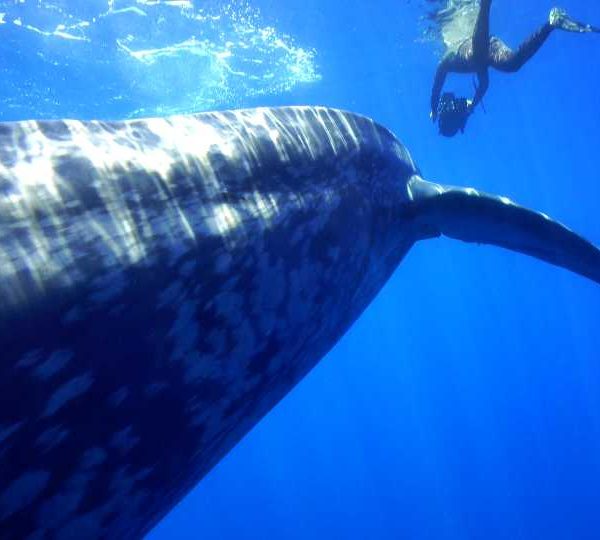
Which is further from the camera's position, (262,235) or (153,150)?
(262,235)

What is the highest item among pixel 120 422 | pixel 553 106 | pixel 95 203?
pixel 553 106

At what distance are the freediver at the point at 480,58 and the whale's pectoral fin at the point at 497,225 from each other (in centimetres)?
1049

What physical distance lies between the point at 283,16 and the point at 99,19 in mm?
6816

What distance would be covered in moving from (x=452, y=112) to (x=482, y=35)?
230 cm

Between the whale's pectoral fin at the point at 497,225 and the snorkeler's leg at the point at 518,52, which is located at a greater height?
the snorkeler's leg at the point at 518,52

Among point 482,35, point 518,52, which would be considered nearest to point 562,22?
point 518,52

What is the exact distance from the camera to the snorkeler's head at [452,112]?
46.9 feet

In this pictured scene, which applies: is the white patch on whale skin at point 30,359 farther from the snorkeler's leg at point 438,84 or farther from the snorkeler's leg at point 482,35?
the snorkeler's leg at point 438,84

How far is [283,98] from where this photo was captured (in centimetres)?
2939

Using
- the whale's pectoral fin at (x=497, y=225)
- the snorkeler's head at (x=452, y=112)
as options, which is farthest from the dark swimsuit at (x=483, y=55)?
the whale's pectoral fin at (x=497, y=225)

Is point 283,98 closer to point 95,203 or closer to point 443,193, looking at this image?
point 443,193

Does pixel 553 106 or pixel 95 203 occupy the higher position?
pixel 553 106

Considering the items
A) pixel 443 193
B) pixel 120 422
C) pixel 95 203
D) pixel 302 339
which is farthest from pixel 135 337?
pixel 443 193

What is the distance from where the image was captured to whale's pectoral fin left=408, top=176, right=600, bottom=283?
3691mm
